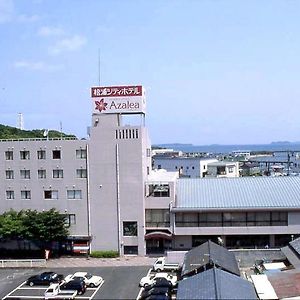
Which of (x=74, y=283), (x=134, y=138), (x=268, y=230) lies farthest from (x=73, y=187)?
(x=268, y=230)

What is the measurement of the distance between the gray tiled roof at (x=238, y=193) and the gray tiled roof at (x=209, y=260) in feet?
32.4

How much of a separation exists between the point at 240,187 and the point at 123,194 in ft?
36.4

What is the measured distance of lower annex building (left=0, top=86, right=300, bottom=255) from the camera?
43.9 metres

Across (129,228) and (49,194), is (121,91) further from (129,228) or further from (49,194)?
(129,228)

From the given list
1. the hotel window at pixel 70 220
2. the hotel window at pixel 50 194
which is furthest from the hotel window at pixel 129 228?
the hotel window at pixel 50 194

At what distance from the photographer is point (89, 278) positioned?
3591cm

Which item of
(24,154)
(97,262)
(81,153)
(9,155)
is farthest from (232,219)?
(9,155)

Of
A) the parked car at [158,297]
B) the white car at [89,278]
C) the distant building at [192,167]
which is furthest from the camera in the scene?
the distant building at [192,167]

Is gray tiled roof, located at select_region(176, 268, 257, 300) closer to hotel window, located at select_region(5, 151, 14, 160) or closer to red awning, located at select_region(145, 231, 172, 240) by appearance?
red awning, located at select_region(145, 231, 172, 240)

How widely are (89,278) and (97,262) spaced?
7.17m

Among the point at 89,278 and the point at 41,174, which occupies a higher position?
the point at 41,174

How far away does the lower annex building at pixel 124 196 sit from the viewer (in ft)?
144

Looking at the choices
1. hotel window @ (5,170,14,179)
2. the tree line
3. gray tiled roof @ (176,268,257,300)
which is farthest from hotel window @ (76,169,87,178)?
gray tiled roof @ (176,268,257,300)

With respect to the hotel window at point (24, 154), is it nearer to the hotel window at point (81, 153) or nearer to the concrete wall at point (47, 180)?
the concrete wall at point (47, 180)
